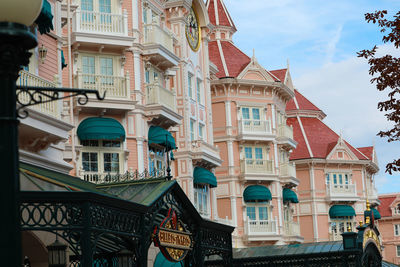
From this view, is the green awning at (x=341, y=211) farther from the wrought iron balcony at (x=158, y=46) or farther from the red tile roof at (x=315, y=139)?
the wrought iron balcony at (x=158, y=46)

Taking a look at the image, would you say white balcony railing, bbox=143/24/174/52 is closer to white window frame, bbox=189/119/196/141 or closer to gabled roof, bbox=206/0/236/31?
white window frame, bbox=189/119/196/141

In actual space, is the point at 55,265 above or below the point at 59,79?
below

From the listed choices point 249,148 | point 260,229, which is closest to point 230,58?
point 249,148

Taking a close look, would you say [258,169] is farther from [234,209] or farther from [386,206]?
[386,206]

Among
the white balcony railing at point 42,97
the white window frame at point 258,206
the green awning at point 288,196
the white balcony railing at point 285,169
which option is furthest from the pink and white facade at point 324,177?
the white balcony railing at point 42,97

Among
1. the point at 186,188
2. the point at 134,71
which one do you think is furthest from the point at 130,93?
the point at 186,188

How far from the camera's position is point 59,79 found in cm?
2177

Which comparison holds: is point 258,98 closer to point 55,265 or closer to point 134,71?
point 134,71

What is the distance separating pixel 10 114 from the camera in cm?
579

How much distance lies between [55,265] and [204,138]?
2839cm

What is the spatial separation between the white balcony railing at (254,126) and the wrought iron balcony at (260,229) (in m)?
5.98

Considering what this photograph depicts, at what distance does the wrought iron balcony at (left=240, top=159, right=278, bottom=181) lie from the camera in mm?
52156

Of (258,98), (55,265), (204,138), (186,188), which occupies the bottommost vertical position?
(55,265)

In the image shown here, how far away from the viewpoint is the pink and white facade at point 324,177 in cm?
6456
